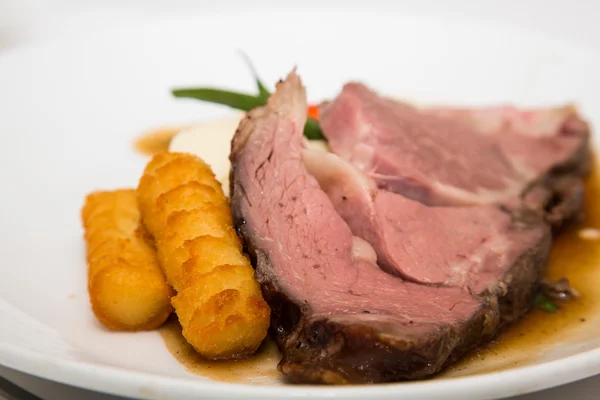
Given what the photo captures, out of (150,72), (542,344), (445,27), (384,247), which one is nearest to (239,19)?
(150,72)

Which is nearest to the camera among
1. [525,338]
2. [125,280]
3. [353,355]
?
[353,355]

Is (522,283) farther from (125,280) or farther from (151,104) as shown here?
(151,104)

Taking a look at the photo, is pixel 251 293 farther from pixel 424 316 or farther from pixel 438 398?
pixel 438 398

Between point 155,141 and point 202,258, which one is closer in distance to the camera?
point 202,258

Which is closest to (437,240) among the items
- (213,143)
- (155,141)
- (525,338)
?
(525,338)

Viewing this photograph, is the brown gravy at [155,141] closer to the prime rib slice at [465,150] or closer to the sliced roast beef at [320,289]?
the prime rib slice at [465,150]
